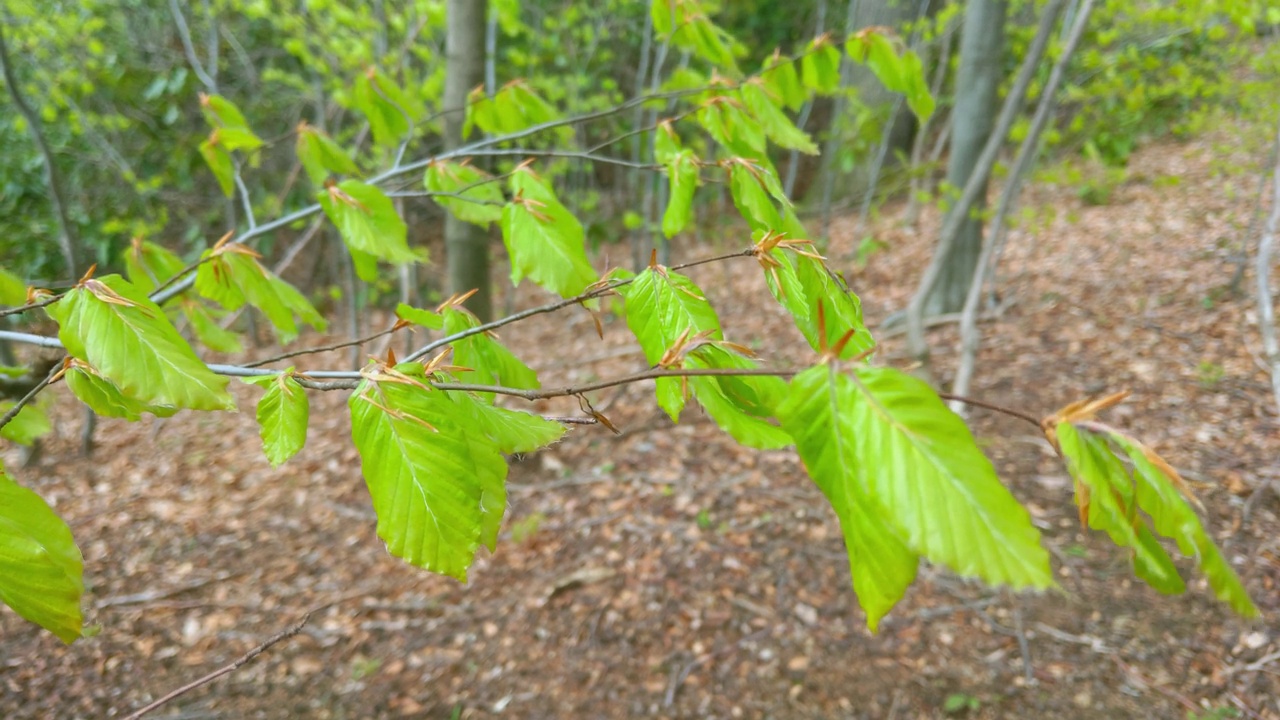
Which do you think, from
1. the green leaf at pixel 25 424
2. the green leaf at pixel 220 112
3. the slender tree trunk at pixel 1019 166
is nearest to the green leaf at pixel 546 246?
the green leaf at pixel 220 112

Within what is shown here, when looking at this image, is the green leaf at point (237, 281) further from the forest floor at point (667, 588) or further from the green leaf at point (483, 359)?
the forest floor at point (667, 588)

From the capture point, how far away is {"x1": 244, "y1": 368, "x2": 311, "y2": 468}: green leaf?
77cm

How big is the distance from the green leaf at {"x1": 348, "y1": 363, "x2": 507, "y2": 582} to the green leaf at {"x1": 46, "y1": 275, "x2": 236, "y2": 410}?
215mm

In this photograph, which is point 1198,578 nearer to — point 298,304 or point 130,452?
point 298,304

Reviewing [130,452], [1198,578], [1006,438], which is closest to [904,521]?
[1198,578]

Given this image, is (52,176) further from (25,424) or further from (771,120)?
(771,120)

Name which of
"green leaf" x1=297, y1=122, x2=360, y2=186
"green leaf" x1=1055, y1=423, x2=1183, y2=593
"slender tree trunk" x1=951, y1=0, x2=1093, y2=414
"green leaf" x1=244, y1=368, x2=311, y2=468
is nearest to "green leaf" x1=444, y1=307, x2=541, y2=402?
"green leaf" x1=244, y1=368, x2=311, y2=468

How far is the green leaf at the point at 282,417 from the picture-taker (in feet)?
2.54

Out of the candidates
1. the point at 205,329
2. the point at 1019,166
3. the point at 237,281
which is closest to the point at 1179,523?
the point at 237,281

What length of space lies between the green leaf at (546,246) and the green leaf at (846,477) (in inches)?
23.8

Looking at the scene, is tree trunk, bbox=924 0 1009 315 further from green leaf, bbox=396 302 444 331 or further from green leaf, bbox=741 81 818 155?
green leaf, bbox=396 302 444 331

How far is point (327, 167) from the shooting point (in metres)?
1.80

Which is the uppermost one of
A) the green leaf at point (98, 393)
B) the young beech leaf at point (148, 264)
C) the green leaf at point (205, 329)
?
the green leaf at point (98, 393)

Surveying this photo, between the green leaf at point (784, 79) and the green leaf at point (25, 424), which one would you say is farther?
the green leaf at point (784, 79)
